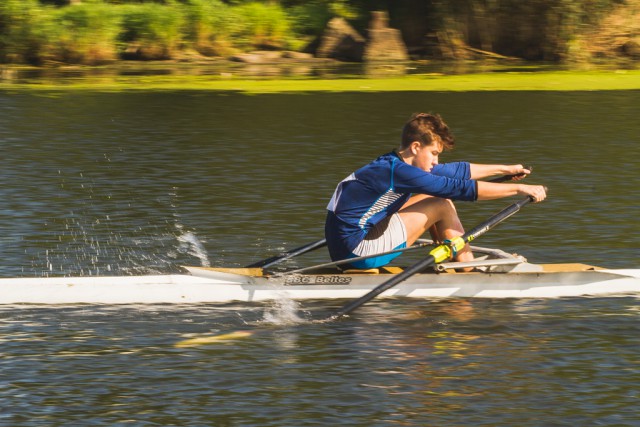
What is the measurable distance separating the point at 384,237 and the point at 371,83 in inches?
614

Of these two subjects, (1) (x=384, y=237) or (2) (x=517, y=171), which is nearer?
(1) (x=384, y=237)

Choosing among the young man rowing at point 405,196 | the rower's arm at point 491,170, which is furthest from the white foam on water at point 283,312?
the rower's arm at point 491,170

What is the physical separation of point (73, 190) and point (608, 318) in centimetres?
672

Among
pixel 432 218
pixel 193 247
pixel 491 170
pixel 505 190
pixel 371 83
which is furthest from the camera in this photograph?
pixel 371 83

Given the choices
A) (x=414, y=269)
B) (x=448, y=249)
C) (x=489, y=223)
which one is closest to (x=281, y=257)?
(x=414, y=269)

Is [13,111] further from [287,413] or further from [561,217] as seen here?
[287,413]

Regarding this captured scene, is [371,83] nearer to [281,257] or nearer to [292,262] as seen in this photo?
[292,262]

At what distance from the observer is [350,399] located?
622cm

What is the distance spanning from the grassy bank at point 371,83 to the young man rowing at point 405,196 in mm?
13930

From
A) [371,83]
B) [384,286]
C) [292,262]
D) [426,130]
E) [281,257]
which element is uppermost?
[426,130]

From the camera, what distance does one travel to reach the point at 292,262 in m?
9.45

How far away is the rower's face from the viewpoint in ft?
25.3

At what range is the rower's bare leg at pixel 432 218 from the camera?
808cm

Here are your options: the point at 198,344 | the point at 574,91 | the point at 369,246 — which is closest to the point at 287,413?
the point at 198,344
